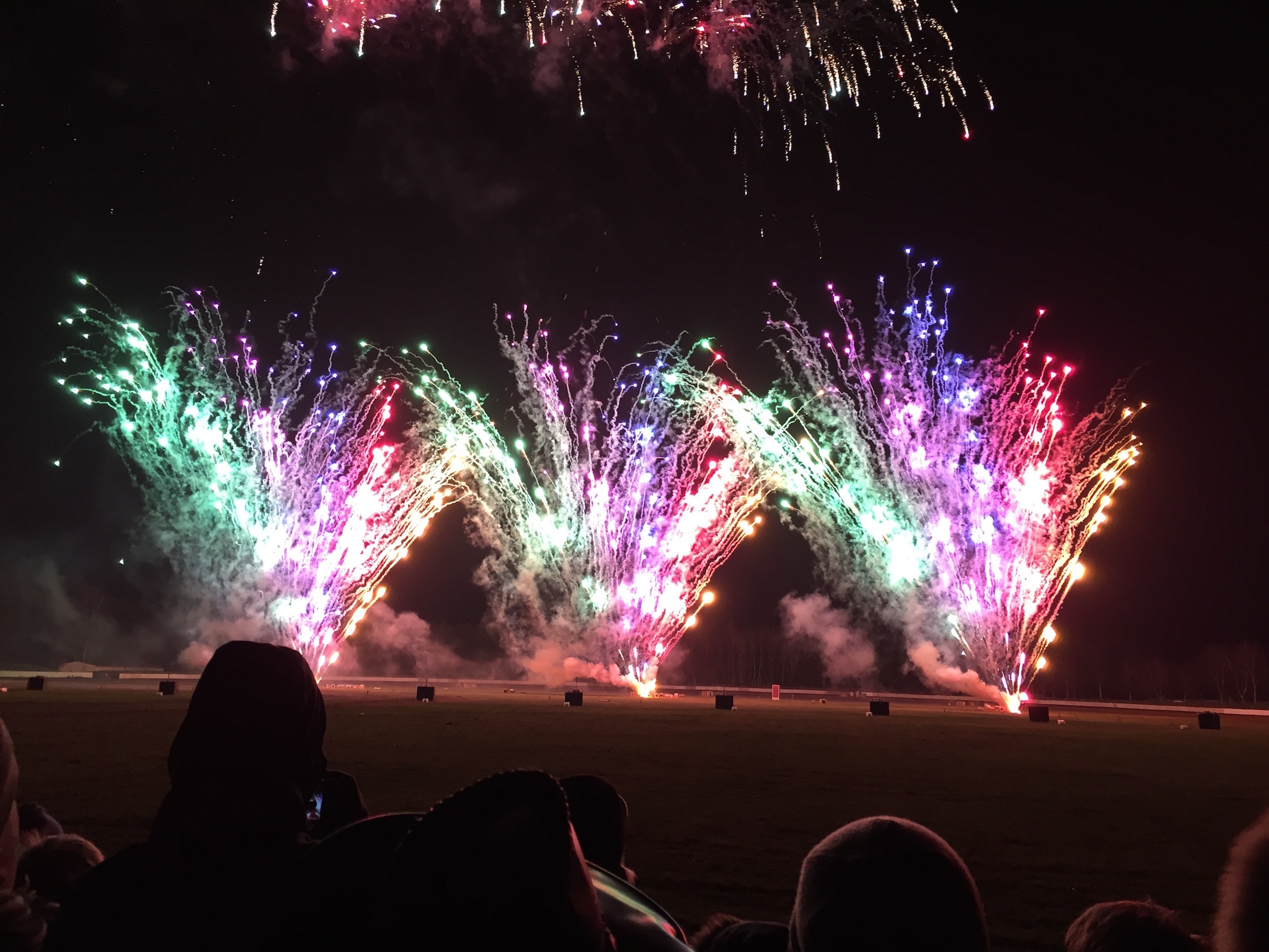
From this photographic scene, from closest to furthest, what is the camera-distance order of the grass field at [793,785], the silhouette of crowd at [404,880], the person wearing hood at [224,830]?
the silhouette of crowd at [404,880] < the person wearing hood at [224,830] < the grass field at [793,785]

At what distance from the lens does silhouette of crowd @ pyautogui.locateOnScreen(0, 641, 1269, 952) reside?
3.31 ft

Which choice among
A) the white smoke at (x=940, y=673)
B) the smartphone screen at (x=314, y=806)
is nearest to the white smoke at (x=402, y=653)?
the white smoke at (x=940, y=673)

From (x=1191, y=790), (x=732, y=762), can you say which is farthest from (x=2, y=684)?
(x=1191, y=790)

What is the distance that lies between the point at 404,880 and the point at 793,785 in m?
12.8

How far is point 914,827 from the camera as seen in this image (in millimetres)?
1836

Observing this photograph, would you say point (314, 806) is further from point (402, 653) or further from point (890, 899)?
point (402, 653)

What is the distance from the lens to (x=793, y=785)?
41.6 feet

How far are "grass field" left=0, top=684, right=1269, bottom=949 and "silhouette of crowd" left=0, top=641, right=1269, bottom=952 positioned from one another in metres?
5.17

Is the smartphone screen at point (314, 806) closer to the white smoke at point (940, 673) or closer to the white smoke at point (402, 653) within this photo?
the white smoke at point (940, 673)

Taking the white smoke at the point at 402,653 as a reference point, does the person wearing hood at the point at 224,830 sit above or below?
above

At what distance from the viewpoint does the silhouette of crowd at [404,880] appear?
1.01 meters

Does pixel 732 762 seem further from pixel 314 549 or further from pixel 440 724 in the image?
pixel 314 549

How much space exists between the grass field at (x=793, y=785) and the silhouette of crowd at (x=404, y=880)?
17.0 feet

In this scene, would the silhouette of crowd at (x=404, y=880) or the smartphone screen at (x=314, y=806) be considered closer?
the silhouette of crowd at (x=404, y=880)
